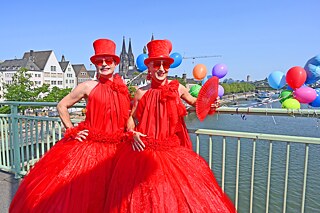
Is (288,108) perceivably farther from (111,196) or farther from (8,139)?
(8,139)

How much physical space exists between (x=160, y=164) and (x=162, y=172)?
0.06 meters

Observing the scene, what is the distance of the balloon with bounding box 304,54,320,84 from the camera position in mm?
2123

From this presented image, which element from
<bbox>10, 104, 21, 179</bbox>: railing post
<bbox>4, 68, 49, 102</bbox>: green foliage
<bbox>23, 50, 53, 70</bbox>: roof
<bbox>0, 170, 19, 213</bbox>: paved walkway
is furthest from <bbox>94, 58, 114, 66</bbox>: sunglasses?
<bbox>23, 50, 53, 70</bbox>: roof

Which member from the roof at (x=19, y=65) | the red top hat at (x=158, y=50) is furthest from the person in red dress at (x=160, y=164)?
the roof at (x=19, y=65)

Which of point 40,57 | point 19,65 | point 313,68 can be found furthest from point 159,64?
point 40,57

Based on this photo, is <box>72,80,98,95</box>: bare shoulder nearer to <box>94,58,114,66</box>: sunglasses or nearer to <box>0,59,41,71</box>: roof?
<box>94,58,114,66</box>: sunglasses

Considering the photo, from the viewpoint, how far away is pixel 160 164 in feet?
4.99

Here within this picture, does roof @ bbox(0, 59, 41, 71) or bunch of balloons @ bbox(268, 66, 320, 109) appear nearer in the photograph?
bunch of balloons @ bbox(268, 66, 320, 109)

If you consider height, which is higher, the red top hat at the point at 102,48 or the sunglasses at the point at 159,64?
the red top hat at the point at 102,48

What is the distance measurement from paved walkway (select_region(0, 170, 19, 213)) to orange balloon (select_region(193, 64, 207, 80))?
2.18 m

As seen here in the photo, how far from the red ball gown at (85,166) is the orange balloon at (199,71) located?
0.96 metres

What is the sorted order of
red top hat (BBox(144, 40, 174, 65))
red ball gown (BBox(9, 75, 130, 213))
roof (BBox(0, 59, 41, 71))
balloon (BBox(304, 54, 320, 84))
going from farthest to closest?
roof (BBox(0, 59, 41, 71)) → balloon (BBox(304, 54, 320, 84)) → red top hat (BBox(144, 40, 174, 65)) → red ball gown (BBox(9, 75, 130, 213))

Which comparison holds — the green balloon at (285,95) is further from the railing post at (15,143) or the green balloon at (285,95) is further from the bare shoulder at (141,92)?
the railing post at (15,143)

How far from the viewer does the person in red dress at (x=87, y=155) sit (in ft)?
5.08
